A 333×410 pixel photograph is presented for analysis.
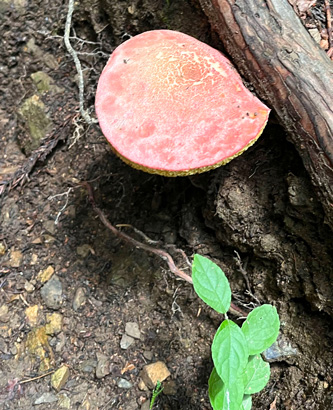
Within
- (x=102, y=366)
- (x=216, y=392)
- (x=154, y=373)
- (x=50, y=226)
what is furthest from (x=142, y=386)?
(x=50, y=226)

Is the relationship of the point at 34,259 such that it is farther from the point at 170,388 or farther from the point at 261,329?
the point at 261,329

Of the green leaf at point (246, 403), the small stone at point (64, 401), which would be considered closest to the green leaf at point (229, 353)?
the green leaf at point (246, 403)

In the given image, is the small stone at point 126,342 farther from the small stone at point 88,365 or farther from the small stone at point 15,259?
the small stone at point 15,259

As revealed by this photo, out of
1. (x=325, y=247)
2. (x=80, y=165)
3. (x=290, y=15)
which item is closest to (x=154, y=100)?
(x=290, y=15)

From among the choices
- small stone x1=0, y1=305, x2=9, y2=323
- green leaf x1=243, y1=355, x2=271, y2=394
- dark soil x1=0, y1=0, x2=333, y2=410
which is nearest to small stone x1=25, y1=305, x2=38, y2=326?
dark soil x1=0, y1=0, x2=333, y2=410

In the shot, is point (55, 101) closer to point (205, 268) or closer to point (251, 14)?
point (251, 14)

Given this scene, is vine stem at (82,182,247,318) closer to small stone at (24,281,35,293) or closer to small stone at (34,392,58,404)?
small stone at (24,281,35,293)
